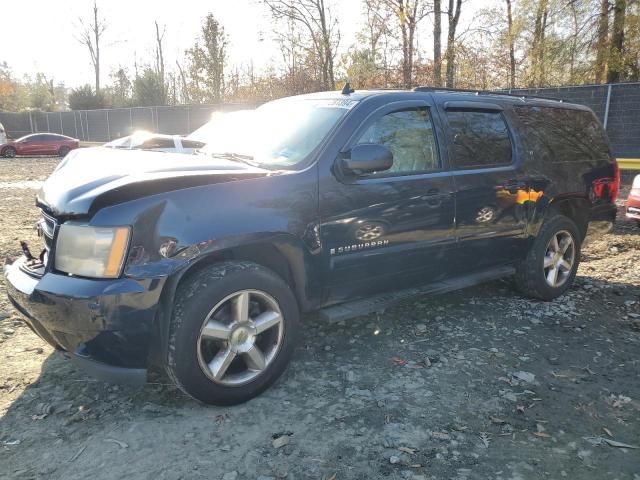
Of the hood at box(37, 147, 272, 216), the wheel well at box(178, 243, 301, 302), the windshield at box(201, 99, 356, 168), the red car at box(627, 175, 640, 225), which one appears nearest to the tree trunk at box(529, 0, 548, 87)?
the red car at box(627, 175, 640, 225)

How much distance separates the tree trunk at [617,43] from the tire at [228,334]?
1956 centimetres

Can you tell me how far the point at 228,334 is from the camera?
2.92 meters

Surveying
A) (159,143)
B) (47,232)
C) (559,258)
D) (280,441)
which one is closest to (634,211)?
(559,258)

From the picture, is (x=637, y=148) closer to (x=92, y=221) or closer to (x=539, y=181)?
(x=539, y=181)

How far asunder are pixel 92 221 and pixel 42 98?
52774 millimetres

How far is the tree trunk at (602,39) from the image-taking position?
18.0 meters

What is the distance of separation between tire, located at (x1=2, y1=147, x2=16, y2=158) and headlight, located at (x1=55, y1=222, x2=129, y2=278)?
26.7 meters

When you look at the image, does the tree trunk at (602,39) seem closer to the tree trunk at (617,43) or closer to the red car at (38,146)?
the tree trunk at (617,43)

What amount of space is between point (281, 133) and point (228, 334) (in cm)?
155

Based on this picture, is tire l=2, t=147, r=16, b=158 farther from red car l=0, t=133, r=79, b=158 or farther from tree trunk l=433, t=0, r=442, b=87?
tree trunk l=433, t=0, r=442, b=87

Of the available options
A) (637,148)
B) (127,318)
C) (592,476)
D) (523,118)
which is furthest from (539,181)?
(637,148)

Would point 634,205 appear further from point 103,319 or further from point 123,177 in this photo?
point 103,319

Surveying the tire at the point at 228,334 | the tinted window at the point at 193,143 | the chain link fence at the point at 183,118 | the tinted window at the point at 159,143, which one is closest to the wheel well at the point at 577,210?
the chain link fence at the point at 183,118

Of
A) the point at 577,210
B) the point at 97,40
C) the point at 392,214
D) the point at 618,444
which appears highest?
the point at 97,40
